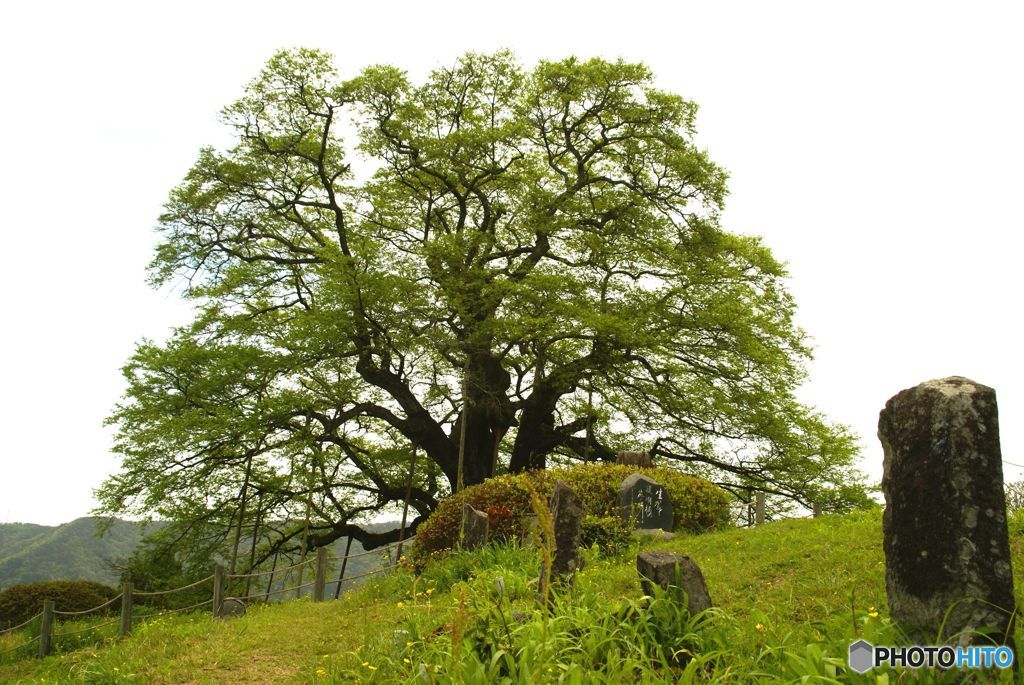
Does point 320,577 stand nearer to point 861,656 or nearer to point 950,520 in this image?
point 861,656

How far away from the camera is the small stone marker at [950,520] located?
4895 millimetres

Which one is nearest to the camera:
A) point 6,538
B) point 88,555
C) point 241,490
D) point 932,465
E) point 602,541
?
point 932,465

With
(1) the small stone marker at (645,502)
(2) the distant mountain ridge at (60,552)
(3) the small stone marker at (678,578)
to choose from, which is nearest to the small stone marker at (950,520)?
→ (3) the small stone marker at (678,578)

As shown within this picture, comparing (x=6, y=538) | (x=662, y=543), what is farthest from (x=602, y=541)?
(x=6, y=538)

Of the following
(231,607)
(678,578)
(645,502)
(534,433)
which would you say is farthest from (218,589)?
(678,578)

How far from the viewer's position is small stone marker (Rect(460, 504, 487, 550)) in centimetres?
1124

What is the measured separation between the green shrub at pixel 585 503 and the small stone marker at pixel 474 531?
566 mm

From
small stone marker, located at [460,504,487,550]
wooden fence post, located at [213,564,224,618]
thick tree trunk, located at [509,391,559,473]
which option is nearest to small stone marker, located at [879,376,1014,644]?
small stone marker, located at [460,504,487,550]

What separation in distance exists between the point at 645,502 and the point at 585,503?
1772 mm

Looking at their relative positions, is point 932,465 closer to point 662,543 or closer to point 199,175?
point 662,543

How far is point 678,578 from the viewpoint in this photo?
576cm

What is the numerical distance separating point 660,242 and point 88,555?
59.4m

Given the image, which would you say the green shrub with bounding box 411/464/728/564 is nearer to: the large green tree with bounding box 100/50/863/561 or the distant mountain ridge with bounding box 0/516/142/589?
the large green tree with bounding box 100/50/863/561

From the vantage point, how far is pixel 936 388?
5133 millimetres
